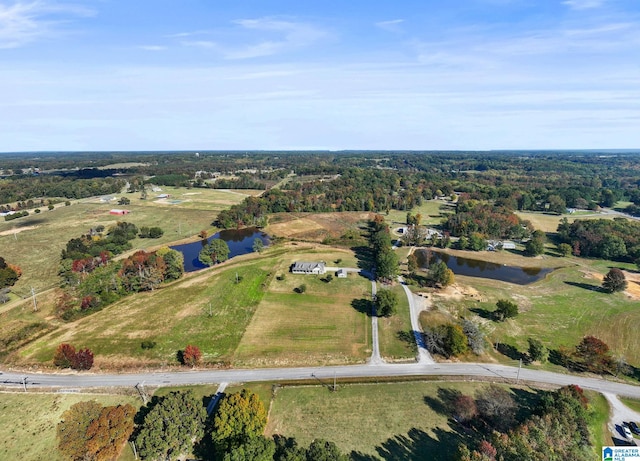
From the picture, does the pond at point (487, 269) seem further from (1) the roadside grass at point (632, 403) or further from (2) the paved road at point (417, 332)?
(1) the roadside grass at point (632, 403)

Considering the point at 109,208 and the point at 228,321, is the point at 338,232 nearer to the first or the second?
the point at 228,321

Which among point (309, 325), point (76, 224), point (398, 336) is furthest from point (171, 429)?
point (76, 224)

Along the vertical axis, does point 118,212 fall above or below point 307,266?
above

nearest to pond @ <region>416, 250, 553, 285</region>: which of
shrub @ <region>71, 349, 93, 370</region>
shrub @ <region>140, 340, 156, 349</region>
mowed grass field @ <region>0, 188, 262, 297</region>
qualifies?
shrub @ <region>140, 340, 156, 349</region>

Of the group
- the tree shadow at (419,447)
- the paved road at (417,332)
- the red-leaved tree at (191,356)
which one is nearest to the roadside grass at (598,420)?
the tree shadow at (419,447)

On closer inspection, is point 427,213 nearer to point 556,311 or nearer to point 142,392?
point 556,311

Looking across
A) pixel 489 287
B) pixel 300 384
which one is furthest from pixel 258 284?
pixel 489 287

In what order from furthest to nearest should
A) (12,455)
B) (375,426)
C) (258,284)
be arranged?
1. (258,284)
2. (375,426)
3. (12,455)
